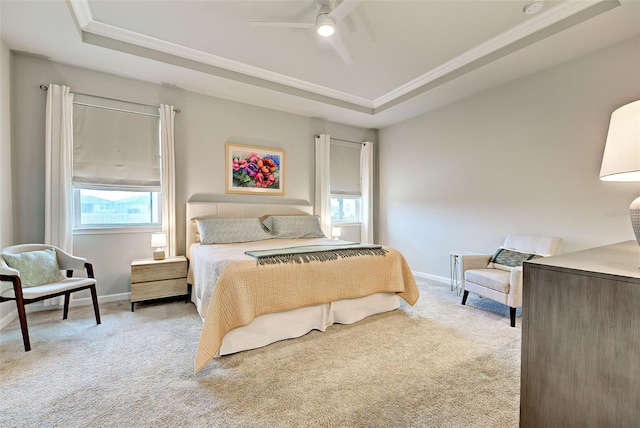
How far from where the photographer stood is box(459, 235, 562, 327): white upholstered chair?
2.69 m

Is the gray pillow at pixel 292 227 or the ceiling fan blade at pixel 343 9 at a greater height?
Answer: the ceiling fan blade at pixel 343 9

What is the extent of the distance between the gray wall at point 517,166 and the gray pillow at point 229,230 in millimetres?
2728

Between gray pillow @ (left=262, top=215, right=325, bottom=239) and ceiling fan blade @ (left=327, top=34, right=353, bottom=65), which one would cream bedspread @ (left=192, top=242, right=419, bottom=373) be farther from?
ceiling fan blade @ (left=327, top=34, right=353, bottom=65)

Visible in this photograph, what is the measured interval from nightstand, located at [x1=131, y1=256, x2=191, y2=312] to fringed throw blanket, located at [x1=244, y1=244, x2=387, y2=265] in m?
1.21

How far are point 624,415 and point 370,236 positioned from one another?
4.59m

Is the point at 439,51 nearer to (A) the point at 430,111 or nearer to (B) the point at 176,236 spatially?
(A) the point at 430,111

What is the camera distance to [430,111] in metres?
4.55

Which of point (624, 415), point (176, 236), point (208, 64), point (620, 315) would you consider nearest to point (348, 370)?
point (624, 415)

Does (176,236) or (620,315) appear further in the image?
(176,236)

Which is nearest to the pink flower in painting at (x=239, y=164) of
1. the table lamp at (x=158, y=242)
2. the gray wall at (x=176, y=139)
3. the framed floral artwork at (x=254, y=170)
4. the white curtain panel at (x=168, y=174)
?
the framed floral artwork at (x=254, y=170)

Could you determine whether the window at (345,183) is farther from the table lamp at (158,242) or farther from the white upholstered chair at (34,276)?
the white upholstered chair at (34,276)

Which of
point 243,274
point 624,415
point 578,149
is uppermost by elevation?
point 578,149

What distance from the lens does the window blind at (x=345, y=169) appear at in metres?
5.20

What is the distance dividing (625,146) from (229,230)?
139 inches
